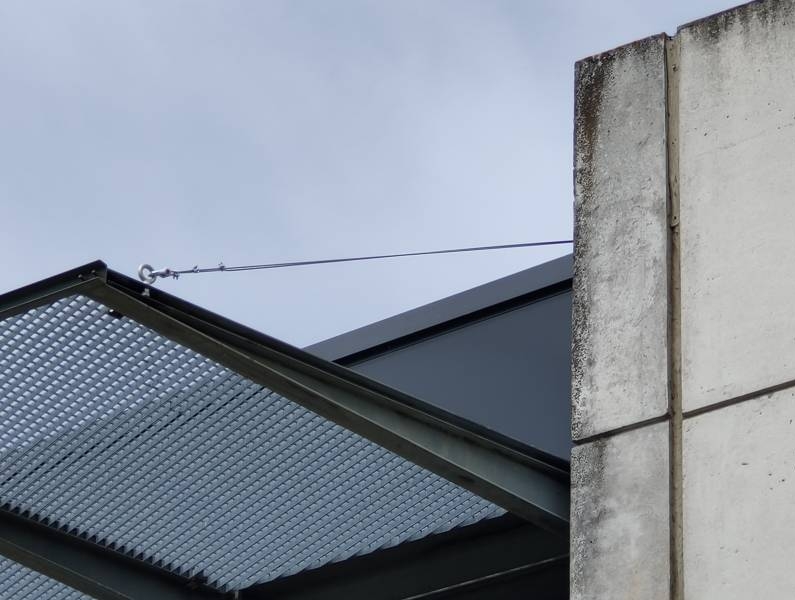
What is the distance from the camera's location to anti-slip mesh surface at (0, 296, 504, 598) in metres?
A: 6.36

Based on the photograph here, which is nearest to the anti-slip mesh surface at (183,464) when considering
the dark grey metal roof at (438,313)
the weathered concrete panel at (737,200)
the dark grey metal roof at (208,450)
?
the dark grey metal roof at (208,450)

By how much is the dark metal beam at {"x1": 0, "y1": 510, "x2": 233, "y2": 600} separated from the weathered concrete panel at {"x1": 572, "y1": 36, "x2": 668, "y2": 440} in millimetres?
2755

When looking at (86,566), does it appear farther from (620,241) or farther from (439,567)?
(620,241)

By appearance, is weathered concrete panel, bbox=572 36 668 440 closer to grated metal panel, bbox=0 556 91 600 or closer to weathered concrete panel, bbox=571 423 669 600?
weathered concrete panel, bbox=571 423 669 600

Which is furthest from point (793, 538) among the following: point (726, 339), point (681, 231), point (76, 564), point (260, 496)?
point (76, 564)

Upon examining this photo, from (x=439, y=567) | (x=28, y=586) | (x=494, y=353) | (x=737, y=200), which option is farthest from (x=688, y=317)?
(x=28, y=586)

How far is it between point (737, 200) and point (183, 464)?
268 cm

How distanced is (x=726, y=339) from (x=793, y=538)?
77 centimetres

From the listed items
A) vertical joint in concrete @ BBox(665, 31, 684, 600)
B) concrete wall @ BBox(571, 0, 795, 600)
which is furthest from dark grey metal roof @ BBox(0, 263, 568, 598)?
vertical joint in concrete @ BBox(665, 31, 684, 600)

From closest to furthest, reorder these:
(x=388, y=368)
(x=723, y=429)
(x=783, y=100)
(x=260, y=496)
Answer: (x=723, y=429)
(x=783, y=100)
(x=260, y=496)
(x=388, y=368)

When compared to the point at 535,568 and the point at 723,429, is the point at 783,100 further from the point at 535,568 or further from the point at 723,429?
the point at 535,568

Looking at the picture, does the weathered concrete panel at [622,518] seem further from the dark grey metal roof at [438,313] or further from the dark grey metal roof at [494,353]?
the dark grey metal roof at [438,313]

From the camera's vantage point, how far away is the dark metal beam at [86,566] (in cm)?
742

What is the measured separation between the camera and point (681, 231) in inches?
233
